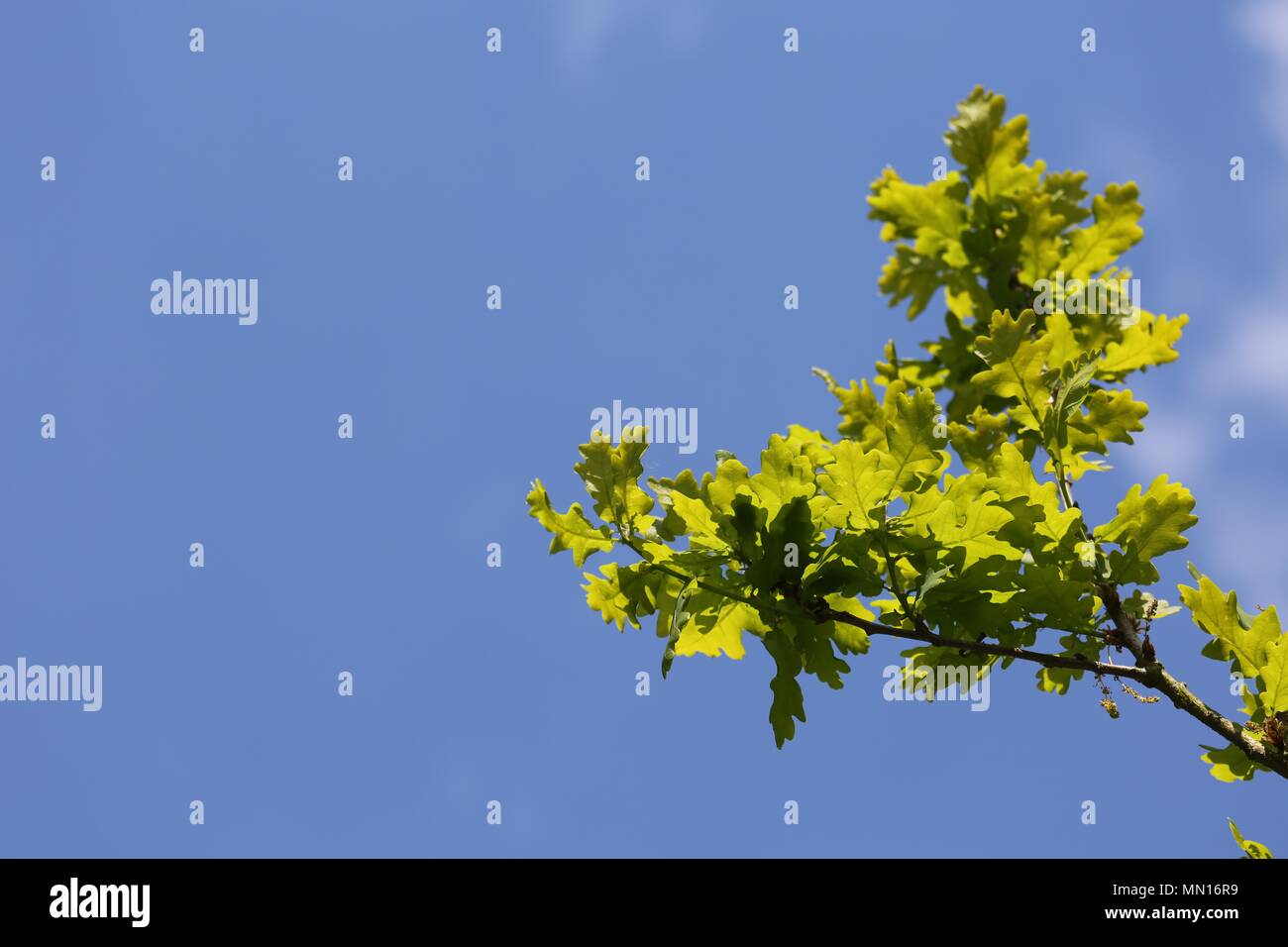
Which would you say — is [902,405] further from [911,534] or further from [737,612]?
[737,612]

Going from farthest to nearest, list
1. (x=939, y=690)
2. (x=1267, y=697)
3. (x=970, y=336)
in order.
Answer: (x=970, y=336), (x=939, y=690), (x=1267, y=697)

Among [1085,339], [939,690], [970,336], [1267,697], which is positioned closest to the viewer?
[1267,697]

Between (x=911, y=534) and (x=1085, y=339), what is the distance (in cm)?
196

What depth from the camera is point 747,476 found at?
3.19 metres

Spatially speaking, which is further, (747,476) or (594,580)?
(594,580)

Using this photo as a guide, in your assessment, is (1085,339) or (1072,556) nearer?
(1072,556)

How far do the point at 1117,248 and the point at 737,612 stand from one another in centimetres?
265

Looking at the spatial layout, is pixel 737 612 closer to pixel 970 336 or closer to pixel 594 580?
pixel 594 580

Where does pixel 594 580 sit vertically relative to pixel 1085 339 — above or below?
below

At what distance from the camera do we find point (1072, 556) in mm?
3436
